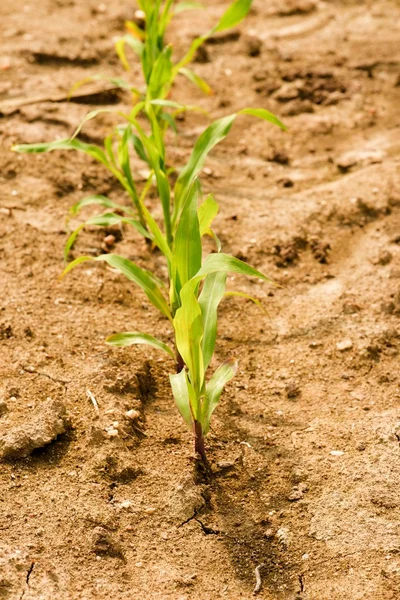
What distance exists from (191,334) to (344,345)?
2.28 feet

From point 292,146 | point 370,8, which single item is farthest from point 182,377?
point 370,8

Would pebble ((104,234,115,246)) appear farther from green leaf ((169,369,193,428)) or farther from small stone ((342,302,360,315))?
green leaf ((169,369,193,428))

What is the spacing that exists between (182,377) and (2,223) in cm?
119

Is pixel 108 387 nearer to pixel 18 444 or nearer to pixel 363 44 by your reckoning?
pixel 18 444

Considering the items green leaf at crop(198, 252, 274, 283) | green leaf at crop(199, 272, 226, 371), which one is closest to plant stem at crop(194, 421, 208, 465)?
green leaf at crop(199, 272, 226, 371)

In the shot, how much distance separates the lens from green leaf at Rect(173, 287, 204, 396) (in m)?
1.90

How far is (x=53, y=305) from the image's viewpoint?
254 centimetres

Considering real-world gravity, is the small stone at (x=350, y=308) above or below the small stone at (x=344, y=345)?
above

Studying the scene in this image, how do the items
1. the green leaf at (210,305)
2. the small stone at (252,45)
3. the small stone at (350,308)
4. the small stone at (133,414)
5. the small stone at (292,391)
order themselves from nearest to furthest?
the green leaf at (210,305) < the small stone at (133,414) < the small stone at (292,391) < the small stone at (350,308) < the small stone at (252,45)

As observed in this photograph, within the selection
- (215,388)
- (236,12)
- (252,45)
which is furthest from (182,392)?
(252,45)

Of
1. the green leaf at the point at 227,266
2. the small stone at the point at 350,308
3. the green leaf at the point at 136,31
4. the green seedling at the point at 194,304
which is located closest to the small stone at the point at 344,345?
the small stone at the point at 350,308

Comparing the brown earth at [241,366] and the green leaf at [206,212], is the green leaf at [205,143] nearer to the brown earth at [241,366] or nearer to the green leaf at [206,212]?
the green leaf at [206,212]

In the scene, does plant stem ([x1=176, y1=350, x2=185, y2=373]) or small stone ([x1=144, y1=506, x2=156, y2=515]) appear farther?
plant stem ([x1=176, y1=350, x2=185, y2=373])

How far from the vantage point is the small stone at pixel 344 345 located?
2.45 metres
